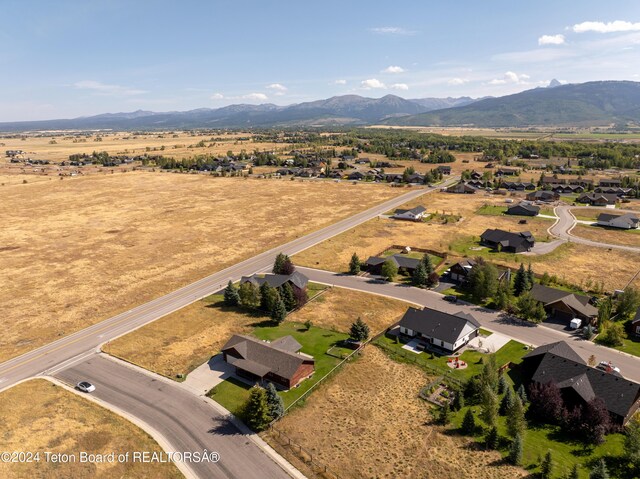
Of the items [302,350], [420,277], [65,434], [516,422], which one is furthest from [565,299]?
[65,434]

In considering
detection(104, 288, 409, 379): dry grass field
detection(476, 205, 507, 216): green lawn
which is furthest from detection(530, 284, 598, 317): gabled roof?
detection(476, 205, 507, 216): green lawn

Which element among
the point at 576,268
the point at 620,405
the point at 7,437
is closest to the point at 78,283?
the point at 7,437

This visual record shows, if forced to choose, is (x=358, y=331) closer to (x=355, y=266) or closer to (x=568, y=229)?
(x=355, y=266)

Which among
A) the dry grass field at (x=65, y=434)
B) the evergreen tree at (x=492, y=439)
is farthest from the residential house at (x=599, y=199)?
the dry grass field at (x=65, y=434)

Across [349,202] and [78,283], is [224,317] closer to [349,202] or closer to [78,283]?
[78,283]

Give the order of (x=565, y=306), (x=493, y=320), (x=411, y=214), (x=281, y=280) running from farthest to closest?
(x=411, y=214), (x=281, y=280), (x=493, y=320), (x=565, y=306)

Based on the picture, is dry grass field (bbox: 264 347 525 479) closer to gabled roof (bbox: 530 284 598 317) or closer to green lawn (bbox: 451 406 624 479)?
green lawn (bbox: 451 406 624 479)
